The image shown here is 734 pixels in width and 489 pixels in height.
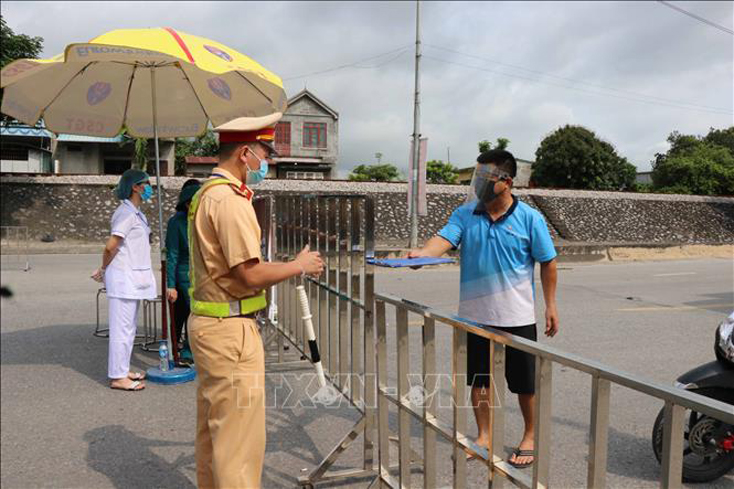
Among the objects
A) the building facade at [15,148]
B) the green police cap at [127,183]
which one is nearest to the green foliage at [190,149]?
the green police cap at [127,183]

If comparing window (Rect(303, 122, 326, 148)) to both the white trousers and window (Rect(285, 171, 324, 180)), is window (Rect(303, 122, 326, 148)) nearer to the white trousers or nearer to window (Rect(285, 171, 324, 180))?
window (Rect(285, 171, 324, 180))

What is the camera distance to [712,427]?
9.89ft

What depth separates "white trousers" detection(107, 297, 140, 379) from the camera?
4641 mm

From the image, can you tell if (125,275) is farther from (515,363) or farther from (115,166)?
(115,166)

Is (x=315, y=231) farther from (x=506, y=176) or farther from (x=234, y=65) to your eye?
(x=234, y=65)

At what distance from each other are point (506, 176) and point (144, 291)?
319cm

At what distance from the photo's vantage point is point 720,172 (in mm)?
1838

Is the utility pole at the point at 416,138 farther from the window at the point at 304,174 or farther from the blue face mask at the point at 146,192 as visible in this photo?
the window at the point at 304,174

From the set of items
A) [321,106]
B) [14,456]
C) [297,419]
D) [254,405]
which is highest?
[321,106]

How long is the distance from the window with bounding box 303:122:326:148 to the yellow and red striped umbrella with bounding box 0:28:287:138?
134 ft

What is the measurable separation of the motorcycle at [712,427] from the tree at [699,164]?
5.23 feet

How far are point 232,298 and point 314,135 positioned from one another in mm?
44895

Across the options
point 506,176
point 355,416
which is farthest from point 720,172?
point 355,416

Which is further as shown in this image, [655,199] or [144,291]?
[144,291]
